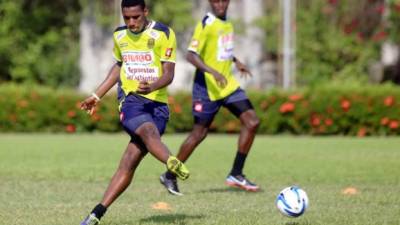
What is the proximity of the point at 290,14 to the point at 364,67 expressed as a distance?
3324 mm

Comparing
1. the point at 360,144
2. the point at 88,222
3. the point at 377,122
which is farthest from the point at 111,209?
the point at 377,122

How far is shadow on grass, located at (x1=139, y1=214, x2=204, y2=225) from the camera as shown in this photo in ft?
→ 28.3

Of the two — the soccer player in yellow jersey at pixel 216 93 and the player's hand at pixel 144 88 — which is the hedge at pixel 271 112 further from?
the player's hand at pixel 144 88

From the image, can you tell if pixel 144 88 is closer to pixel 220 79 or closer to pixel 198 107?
pixel 220 79

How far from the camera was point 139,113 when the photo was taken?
8383 mm

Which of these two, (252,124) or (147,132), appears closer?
(147,132)

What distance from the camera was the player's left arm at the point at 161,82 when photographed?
26.8 ft

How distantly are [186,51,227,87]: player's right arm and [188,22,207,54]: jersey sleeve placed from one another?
0.06 metres

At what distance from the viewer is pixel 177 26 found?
1235 inches

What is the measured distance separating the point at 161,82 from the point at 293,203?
1.54m

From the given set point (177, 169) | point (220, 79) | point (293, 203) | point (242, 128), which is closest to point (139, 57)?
point (177, 169)

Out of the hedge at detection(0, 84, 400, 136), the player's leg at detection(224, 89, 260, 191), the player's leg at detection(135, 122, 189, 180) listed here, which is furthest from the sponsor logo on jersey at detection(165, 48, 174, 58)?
the hedge at detection(0, 84, 400, 136)

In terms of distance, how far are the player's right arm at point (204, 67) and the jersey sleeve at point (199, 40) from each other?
2.5 inches

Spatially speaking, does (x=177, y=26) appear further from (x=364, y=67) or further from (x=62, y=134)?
(x=62, y=134)
